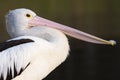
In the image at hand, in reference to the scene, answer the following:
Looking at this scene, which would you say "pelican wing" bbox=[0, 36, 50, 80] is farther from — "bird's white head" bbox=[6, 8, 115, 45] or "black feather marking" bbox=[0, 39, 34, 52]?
"bird's white head" bbox=[6, 8, 115, 45]

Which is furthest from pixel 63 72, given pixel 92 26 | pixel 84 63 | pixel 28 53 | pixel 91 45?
pixel 28 53

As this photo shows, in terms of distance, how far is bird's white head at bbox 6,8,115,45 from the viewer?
7.18m

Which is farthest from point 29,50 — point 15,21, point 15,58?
point 15,21

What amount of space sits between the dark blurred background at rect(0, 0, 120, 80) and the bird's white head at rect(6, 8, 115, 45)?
482cm

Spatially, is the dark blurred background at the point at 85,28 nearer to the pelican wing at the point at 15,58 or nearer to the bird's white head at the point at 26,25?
the bird's white head at the point at 26,25

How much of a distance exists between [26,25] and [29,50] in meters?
0.55

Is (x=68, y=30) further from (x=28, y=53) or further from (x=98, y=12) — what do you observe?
(x=98, y=12)

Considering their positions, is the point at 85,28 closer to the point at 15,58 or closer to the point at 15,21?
the point at 15,21

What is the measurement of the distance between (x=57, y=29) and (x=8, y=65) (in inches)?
31.3

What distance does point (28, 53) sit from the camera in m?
6.79

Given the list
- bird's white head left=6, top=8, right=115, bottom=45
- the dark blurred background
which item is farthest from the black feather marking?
the dark blurred background

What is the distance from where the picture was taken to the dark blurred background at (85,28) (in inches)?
516

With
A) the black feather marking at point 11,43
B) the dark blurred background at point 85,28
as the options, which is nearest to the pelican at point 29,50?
the black feather marking at point 11,43

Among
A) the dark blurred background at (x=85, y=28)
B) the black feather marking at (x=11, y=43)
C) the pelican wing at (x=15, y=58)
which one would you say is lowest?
the dark blurred background at (x=85, y=28)
